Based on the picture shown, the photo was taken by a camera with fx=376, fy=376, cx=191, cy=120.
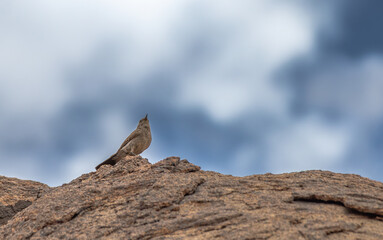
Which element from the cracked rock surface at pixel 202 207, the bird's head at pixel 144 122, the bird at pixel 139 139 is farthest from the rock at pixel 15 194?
the bird's head at pixel 144 122

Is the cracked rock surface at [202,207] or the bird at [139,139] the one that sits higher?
the bird at [139,139]

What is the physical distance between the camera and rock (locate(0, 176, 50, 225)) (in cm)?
1030

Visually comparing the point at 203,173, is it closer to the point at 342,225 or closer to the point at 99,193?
the point at 99,193

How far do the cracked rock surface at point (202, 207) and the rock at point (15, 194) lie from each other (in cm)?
177

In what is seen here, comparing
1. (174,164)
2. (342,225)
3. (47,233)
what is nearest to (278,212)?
(342,225)

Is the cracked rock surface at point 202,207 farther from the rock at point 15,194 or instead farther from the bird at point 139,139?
the bird at point 139,139

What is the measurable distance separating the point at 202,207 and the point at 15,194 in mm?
6427

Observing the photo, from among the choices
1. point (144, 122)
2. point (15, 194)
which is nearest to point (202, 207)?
point (15, 194)

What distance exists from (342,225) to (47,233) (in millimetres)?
5502

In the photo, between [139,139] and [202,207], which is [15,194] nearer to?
[139,139]

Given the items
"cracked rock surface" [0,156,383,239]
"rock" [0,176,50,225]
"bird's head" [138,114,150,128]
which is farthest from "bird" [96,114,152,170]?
"cracked rock surface" [0,156,383,239]

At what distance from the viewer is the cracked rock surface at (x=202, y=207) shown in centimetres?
660

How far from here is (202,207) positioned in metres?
7.38

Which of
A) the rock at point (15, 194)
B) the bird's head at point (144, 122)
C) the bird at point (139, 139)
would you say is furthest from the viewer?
the bird's head at point (144, 122)
